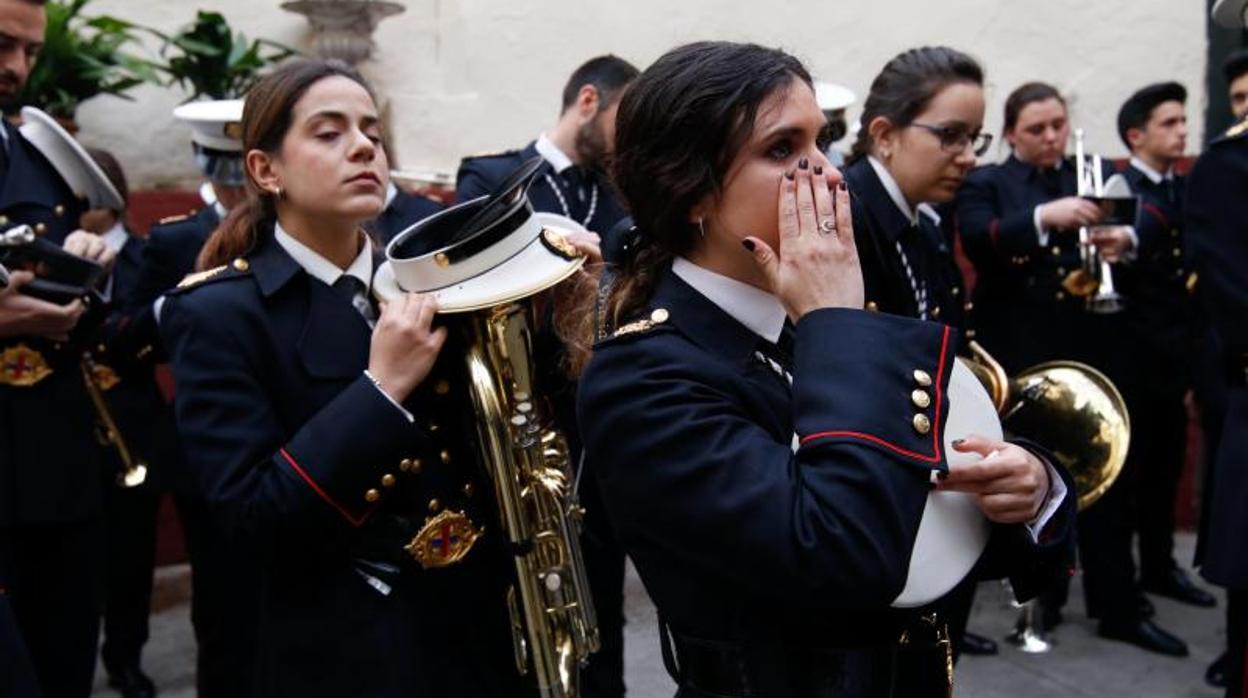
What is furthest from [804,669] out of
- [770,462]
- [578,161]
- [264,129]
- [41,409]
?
[578,161]

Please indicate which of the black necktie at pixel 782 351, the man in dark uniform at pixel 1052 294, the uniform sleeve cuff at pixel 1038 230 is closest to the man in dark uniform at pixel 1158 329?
the man in dark uniform at pixel 1052 294

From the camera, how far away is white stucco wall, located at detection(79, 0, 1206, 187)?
616 cm

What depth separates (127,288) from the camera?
4586 mm

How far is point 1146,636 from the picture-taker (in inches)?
206

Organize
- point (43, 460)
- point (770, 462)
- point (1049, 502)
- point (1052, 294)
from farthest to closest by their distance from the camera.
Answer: point (1052, 294) < point (43, 460) < point (1049, 502) < point (770, 462)

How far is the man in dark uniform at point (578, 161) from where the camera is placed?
4.40 m

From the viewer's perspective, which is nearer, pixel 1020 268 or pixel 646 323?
pixel 646 323

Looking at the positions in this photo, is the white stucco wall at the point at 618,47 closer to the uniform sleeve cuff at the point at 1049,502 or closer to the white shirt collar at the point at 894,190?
the white shirt collar at the point at 894,190

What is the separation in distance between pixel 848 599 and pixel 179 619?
4837 mm

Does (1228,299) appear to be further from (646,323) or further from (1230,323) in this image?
(646,323)

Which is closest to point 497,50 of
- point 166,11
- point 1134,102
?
point 166,11

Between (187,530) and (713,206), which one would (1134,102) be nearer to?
(187,530)

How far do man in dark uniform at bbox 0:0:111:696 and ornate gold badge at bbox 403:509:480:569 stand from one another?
4.80 ft

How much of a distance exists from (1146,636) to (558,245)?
12.2 ft
